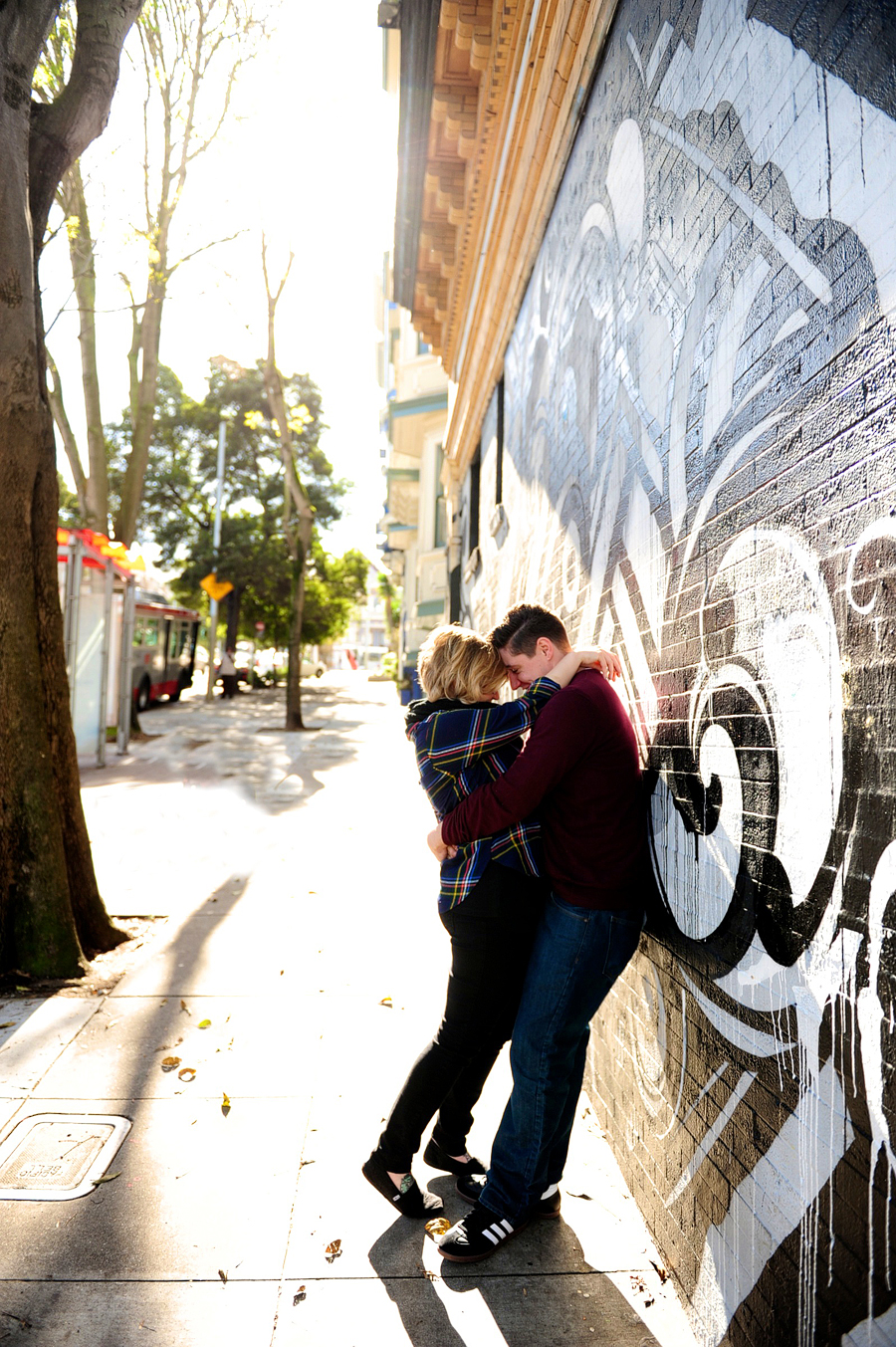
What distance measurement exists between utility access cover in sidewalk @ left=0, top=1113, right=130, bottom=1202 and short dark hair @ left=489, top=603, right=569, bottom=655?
7.61ft

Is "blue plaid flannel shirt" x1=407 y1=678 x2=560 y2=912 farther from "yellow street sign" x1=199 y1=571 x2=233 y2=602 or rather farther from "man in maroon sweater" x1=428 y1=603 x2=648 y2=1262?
"yellow street sign" x1=199 y1=571 x2=233 y2=602

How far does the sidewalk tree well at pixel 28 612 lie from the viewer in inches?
191

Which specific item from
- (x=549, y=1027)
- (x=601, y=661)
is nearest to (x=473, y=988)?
(x=549, y=1027)

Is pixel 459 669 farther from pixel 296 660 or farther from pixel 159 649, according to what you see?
pixel 159 649

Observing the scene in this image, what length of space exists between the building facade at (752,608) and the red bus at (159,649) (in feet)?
57.6

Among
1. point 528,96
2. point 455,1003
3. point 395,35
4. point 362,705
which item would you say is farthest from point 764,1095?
point 362,705

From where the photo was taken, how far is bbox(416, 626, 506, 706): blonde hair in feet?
9.55

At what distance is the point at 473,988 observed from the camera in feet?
9.20

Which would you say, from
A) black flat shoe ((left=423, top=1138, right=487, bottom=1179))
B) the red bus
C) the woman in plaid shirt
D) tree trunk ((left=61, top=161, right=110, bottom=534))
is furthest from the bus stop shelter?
the woman in plaid shirt

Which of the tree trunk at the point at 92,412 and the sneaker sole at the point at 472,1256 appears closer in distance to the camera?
the sneaker sole at the point at 472,1256

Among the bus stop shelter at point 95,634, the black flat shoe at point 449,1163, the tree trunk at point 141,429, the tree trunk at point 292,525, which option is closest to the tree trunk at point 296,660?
the tree trunk at point 292,525

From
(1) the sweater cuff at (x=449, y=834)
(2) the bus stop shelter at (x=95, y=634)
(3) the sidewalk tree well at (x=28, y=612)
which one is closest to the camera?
(1) the sweater cuff at (x=449, y=834)

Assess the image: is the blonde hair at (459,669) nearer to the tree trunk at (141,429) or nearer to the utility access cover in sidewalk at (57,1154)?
the utility access cover in sidewalk at (57,1154)

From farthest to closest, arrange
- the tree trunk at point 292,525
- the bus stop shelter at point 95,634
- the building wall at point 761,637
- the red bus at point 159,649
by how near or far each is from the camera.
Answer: the red bus at point 159,649
the tree trunk at point 292,525
the bus stop shelter at point 95,634
the building wall at point 761,637
